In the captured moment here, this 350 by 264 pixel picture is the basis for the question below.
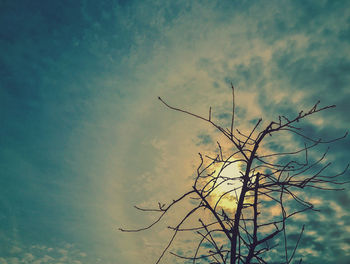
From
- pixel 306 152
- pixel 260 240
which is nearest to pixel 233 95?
pixel 306 152

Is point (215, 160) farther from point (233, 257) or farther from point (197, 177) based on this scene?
point (233, 257)

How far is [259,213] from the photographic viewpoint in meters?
2.42

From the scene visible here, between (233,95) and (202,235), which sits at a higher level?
(233,95)

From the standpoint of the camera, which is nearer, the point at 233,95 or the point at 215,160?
the point at 233,95

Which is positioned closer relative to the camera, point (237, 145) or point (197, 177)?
point (197, 177)

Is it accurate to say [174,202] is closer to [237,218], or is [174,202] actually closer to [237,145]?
[237,218]

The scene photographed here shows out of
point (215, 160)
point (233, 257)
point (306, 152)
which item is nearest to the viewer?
point (233, 257)

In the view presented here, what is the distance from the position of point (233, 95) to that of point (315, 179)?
115cm

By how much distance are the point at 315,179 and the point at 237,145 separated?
0.80 meters

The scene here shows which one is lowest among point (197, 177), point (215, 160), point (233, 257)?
point (233, 257)

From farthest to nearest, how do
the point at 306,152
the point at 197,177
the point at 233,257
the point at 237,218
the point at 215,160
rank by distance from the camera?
the point at 215,160 < the point at 306,152 < the point at 197,177 < the point at 237,218 < the point at 233,257

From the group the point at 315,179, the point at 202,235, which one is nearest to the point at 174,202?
the point at 202,235

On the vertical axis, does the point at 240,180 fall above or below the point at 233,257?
above

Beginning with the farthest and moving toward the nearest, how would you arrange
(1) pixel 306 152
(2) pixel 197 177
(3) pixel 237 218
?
(1) pixel 306 152, (2) pixel 197 177, (3) pixel 237 218
